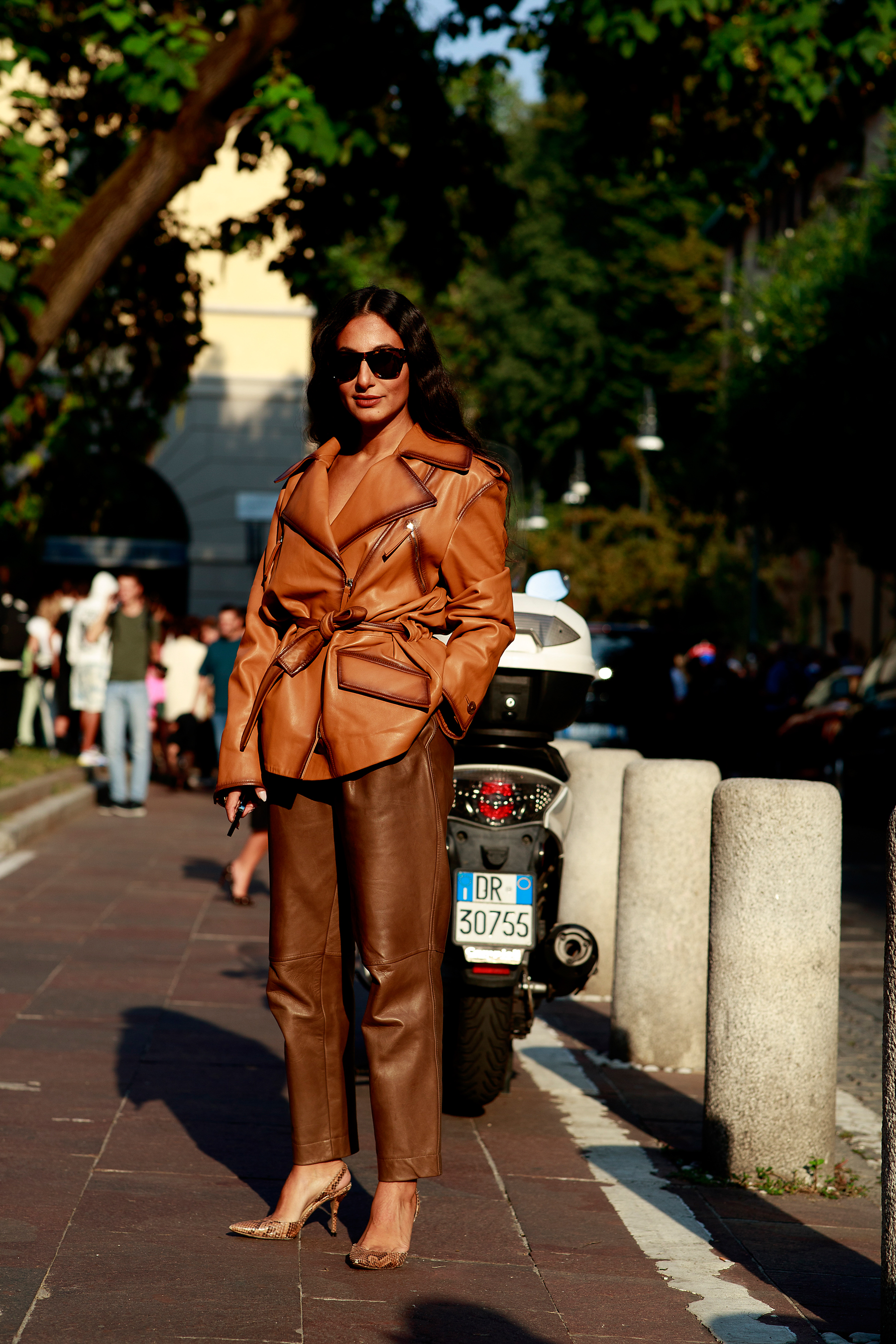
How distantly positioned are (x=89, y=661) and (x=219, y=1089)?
12.9 meters

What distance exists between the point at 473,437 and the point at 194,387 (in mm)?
25898

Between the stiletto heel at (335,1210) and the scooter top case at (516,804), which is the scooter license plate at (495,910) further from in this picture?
the stiletto heel at (335,1210)

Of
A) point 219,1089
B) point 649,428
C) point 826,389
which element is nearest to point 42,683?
point 826,389

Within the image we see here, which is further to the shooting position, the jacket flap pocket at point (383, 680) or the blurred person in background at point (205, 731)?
the blurred person in background at point (205, 731)

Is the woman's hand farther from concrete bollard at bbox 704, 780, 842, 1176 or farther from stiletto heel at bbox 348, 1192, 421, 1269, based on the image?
concrete bollard at bbox 704, 780, 842, 1176

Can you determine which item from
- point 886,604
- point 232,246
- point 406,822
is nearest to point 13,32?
point 232,246

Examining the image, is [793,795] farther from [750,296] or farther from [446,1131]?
[750,296]

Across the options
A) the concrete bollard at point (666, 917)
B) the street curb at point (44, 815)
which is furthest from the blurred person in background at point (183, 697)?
the concrete bollard at point (666, 917)

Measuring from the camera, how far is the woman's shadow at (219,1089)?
466 centimetres

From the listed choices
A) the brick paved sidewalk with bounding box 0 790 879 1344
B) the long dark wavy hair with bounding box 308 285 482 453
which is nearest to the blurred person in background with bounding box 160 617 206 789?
the brick paved sidewalk with bounding box 0 790 879 1344

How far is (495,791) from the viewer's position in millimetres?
5238

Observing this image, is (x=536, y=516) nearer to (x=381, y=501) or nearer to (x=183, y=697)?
(x=183, y=697)

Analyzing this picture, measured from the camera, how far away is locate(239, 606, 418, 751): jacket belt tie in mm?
3861

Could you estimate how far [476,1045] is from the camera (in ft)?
16.9
